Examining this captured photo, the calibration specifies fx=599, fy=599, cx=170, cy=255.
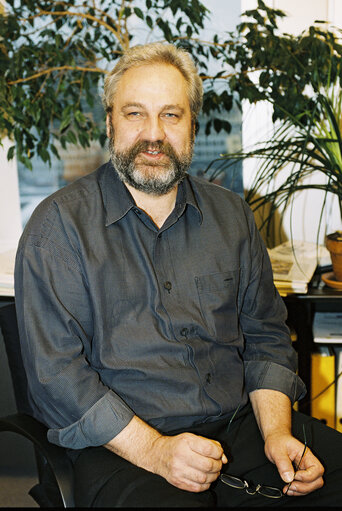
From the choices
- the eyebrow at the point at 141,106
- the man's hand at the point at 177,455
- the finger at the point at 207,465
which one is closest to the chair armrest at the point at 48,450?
the man's hand at the point at 177,455

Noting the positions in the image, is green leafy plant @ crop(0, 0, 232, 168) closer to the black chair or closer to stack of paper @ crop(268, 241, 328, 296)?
stack of paper @ crop(268, 241, 328, 296)

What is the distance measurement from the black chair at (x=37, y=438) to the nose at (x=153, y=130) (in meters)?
0.56

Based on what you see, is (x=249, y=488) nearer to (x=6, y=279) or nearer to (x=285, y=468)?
(x=285, y=468)

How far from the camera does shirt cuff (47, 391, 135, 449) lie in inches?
51.1

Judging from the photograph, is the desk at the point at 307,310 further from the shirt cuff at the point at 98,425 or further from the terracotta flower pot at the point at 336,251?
the shirt cuff at the point at 98,425

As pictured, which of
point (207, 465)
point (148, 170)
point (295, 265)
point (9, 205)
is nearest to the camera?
point (207, 465)

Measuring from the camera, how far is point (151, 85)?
1.51 m

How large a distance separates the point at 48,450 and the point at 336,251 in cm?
125

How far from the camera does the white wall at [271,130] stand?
2494 mm

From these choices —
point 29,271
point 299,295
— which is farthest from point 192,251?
point 299,295

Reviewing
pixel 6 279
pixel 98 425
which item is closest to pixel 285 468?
pixel 98 425

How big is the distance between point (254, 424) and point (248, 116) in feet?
5.09

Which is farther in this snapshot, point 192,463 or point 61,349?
point 61,349

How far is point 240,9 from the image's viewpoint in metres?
2.60
